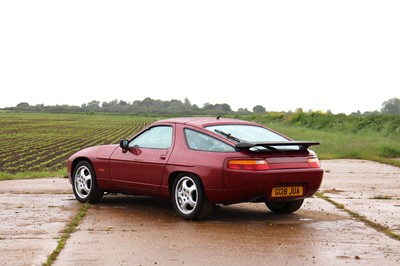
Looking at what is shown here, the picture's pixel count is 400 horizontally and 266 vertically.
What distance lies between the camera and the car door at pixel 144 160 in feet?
34.6

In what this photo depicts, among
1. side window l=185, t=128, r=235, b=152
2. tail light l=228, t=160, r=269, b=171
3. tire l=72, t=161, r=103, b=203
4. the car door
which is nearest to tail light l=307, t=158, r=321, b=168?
tail light l=228, t=160, r=269, b=171

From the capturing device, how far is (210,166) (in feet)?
31.9

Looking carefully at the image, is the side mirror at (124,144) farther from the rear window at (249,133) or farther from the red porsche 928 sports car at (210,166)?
the rear window at (249,133)

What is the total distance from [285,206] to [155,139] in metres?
2.12

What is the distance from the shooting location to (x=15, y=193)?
1338 cm

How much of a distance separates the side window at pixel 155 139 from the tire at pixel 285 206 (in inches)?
69.5

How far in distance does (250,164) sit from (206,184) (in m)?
0.63

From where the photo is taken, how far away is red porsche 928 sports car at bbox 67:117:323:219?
31.6 ft

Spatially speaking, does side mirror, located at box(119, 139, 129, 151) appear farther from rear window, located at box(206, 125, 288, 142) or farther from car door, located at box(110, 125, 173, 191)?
rear window, located at box(206, 125, 288, 142)

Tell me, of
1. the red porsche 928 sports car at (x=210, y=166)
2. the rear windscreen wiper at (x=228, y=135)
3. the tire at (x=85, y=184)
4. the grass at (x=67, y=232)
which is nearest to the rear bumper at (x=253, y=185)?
the red porsche 928 sports car at (x=210, y=166)

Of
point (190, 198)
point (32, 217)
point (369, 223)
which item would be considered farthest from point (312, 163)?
point (32, 217)

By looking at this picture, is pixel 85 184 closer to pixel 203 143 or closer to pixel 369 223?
pixel 203 143

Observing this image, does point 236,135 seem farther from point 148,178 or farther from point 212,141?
point 148,178

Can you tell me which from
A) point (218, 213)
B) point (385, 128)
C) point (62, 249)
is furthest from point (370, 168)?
point (385, 128)
